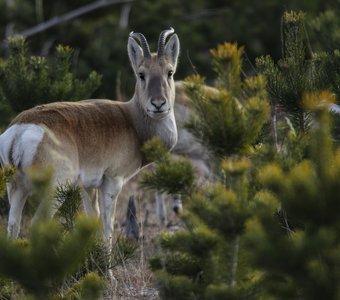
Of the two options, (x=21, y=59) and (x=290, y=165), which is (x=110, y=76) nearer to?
(x=21, y=59)

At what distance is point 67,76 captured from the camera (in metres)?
9.34

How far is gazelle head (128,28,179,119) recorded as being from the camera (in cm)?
859

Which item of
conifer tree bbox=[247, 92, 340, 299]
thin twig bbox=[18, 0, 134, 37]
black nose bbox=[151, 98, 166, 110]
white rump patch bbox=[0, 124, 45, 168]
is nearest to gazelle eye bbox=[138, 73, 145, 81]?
black nose bbox=[151, 98, 166, 110]

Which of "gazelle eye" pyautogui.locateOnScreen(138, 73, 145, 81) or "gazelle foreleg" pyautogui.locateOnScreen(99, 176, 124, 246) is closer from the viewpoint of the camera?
"gazelle foreleg" pyautogui.locateOnScreen(99, 176, 124, 246)

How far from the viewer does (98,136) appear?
8.39 meters

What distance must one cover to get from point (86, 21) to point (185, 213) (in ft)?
47.3

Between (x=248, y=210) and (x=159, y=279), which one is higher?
(x=248, y=210)

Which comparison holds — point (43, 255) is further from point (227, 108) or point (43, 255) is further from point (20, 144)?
point (20, 144)

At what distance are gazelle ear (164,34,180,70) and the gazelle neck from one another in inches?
22.5

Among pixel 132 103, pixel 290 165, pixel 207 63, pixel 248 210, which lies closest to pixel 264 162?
pixel 290 165

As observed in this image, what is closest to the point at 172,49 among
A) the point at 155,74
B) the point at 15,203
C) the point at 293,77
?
the point at 155,74

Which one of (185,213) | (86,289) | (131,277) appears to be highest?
(185,213)

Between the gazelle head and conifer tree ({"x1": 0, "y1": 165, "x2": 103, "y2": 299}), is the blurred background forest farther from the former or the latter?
conifer tree ({"x1": 0, "y1": 165, "x2": 103, "y2": 299})

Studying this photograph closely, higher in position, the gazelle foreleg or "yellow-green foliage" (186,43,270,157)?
"yellow-green foliage" (186,43,270,157)
